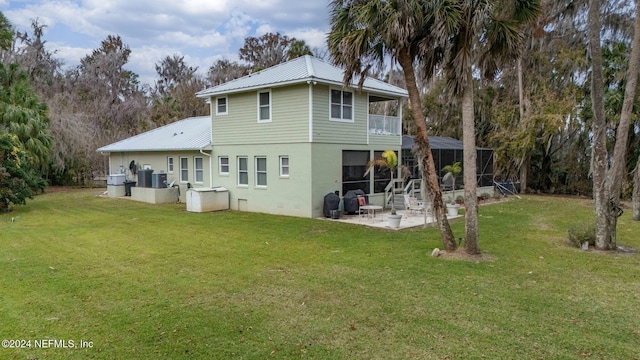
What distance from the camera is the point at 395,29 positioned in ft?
24.7

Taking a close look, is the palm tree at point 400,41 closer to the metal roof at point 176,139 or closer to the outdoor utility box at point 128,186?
the metal roof at point 176,139

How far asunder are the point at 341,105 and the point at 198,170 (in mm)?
7019

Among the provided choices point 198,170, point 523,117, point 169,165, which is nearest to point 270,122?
point 198,170

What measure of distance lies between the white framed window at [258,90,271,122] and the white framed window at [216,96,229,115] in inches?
69.6

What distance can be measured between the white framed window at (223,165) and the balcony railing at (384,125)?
574 centimetres

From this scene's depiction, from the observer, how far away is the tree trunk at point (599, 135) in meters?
8.19

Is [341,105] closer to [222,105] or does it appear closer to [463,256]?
[222,105]

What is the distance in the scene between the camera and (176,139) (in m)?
19.0

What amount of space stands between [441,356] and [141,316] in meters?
3.46

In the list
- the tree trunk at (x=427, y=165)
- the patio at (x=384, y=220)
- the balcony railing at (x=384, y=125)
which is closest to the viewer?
the tree trunk at (x=427, y=165)

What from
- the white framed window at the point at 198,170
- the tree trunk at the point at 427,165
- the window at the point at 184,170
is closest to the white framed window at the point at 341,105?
the tree trunk at the point at 427,165

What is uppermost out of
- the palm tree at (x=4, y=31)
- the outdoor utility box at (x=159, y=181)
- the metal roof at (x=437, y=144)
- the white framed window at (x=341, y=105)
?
the palm tree at (x=4, y=31)

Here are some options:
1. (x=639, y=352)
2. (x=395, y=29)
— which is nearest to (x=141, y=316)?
(x=639, y=352)

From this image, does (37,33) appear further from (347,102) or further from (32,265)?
(32,265)
